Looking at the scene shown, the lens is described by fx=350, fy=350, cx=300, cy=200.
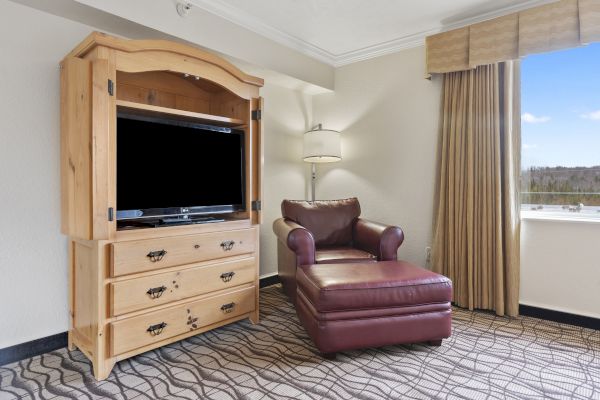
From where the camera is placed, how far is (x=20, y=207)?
2.00 metres

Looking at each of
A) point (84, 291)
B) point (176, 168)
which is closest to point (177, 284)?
point (84, 291)

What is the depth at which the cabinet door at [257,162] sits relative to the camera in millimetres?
2547

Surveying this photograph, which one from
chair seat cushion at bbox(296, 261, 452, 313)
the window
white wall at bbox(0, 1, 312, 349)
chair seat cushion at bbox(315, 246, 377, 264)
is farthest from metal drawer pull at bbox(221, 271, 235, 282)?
the window

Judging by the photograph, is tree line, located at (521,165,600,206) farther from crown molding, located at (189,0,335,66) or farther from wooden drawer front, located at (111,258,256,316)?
wooden drawer front, located at (111,258,256,316)

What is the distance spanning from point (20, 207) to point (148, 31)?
4.41ft

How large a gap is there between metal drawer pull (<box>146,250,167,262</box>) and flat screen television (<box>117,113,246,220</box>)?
0.75ft

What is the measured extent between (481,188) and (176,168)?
232 centimetres

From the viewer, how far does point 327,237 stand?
10.2ft

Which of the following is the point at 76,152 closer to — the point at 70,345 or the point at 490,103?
the point at 70,345

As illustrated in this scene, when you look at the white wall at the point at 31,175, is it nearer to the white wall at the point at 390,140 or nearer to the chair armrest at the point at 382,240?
the chair armrest at the point at 382,240

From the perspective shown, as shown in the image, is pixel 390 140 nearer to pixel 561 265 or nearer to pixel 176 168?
pixel 561 265

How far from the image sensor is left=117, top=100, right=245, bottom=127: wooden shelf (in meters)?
1.99

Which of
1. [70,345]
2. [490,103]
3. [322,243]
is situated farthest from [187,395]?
[490,103]

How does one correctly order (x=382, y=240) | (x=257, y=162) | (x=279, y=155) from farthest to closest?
(x=279, y=155) < (x=382, y=240) < (x=257, y=162)
